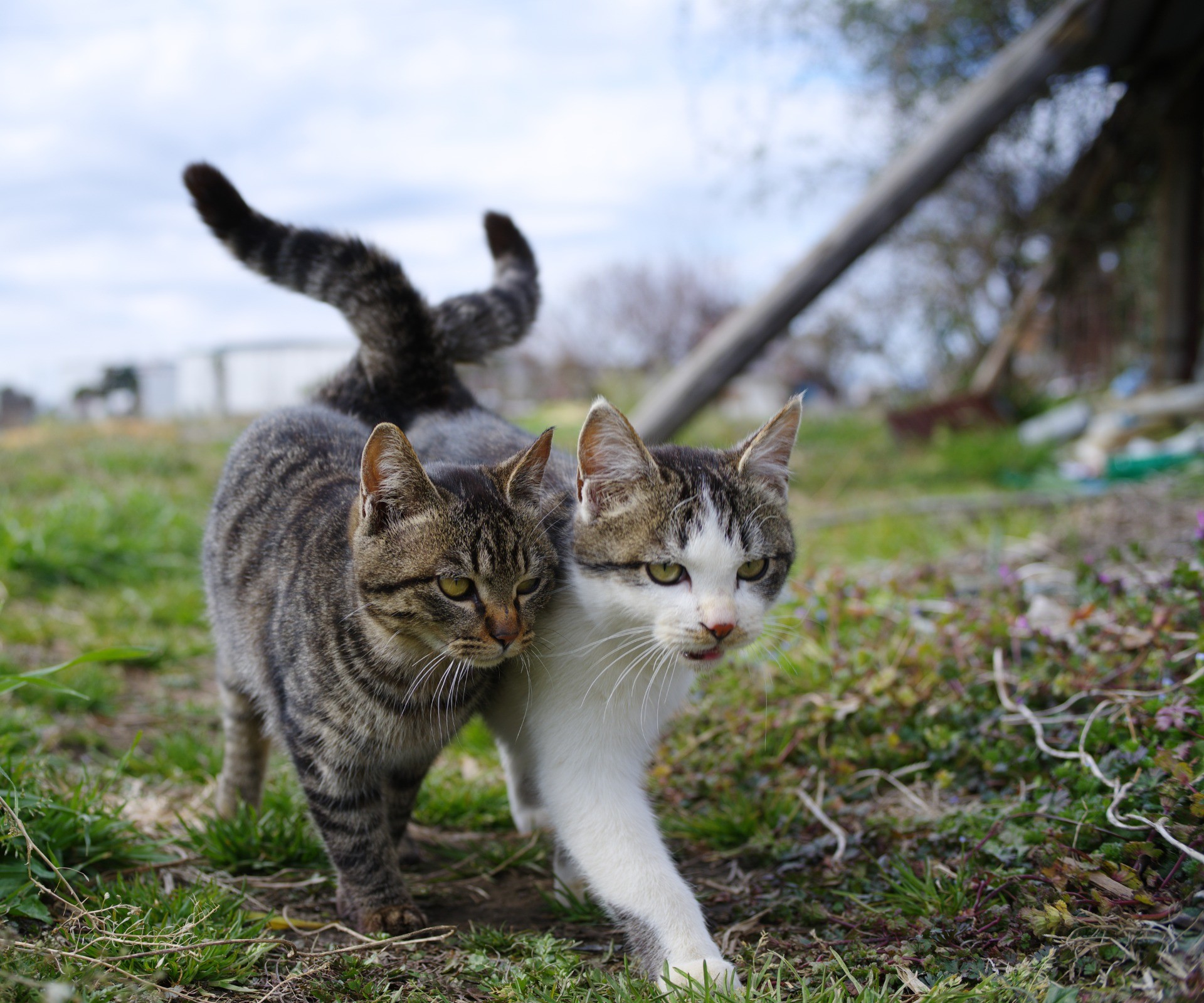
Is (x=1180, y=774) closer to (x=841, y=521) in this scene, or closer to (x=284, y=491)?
(x=284, y=491)

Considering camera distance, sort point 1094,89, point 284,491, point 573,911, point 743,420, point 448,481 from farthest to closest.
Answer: point 743,420 < point 1094,89 < point 284,491 < point 573,911 < point 448,481

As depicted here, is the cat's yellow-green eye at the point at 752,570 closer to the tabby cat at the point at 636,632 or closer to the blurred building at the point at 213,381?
the tabby cat at the point at 636,632

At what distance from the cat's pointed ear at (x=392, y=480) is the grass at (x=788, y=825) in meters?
0.80

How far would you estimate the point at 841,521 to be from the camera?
229 inches

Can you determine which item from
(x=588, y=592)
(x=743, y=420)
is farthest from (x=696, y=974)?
(x=743, y=420)

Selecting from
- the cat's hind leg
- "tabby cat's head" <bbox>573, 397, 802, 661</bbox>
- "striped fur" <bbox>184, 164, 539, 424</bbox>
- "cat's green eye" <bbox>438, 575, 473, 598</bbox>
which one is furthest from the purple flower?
the cat's hind leg

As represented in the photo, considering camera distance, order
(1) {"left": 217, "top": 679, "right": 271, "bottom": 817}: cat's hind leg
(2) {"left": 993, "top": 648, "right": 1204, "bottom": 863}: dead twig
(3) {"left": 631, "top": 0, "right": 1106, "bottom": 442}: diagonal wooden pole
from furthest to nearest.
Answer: (3) {"left": 631, "top": 0, "right": 1106, "bottom": 442}: diagonal wooden pole, (1) {"left": 217, "top": 679, "right": 271, "bottom": 817}: cat's hind leg, (2) {"left": 993, "top": 648, "right": 1204, "bottom": 863}: dead twig

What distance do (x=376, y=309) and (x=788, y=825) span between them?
195 centimetres

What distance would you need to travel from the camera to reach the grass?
5.95 feet

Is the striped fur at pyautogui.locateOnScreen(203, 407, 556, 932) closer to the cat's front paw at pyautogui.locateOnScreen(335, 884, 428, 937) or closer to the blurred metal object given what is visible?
the cat's front paw at pyautogui.locateOnScreen(335, 884, 428, 937)

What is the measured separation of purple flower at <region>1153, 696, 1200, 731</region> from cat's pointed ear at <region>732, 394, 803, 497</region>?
1.01 m

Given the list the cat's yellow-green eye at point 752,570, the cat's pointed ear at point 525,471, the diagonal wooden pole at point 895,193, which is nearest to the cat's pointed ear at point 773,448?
the cat's yellow-green eye at point 752,570

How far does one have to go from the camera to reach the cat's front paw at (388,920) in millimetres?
2146

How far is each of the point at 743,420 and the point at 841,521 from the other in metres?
7.26
